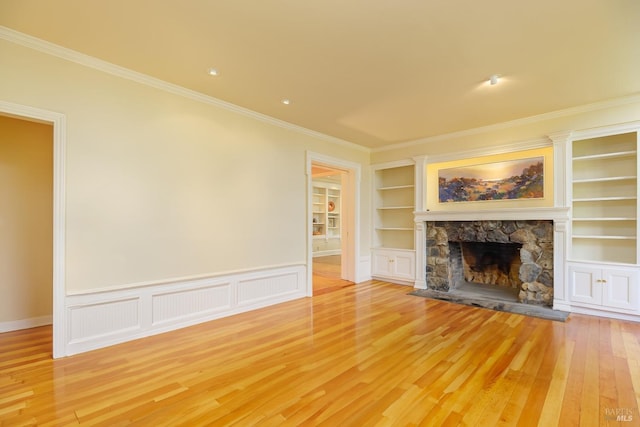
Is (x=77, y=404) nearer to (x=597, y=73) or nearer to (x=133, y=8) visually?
(x=133, y=8)

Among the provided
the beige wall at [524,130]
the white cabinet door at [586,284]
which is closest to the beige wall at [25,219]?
the beige wall at [524,130]

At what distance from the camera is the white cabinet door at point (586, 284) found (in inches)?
159

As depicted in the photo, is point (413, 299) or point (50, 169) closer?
point (50, 169)

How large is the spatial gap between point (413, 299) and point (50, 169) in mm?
5405

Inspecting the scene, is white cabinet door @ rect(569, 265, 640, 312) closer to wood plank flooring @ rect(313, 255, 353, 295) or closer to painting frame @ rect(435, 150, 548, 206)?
painting frame @ rect(435, 150, 548, 206)

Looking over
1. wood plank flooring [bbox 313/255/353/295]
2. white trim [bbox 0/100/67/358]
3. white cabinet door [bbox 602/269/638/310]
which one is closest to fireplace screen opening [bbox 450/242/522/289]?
white cabinet door [bbox 602/269/638/310]

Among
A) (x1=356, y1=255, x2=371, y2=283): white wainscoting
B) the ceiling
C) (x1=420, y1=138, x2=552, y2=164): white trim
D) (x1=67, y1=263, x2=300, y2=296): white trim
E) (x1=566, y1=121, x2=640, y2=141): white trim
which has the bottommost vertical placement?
(x1=356, y1=255, x2=371, y2=283): white wainscoting

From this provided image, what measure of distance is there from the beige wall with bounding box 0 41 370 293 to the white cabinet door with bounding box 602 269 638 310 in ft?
14.4

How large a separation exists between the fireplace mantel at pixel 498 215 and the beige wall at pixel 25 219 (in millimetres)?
5615

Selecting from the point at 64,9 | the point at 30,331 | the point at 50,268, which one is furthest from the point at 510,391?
the point at 50,268

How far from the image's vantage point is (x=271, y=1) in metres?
2.18

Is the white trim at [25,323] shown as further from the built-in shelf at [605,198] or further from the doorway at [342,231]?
the built-in shelf at [605,198]

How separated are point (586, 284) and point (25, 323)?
7.15 metres

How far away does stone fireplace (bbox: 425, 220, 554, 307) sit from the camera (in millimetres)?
Result: 4453
